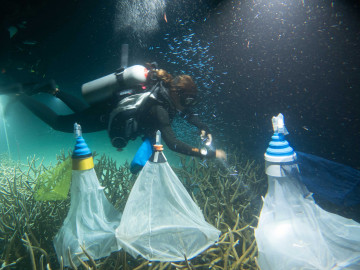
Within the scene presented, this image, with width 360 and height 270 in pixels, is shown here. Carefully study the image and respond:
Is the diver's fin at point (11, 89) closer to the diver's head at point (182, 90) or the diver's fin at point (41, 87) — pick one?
the diver's fin at point (41, 87)

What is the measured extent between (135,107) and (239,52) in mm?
4952

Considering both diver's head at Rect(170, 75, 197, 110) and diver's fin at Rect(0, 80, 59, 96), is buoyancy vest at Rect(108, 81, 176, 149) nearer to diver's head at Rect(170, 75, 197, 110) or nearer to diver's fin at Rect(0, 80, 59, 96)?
diver's head at Rect(170, 75, 197, 110)

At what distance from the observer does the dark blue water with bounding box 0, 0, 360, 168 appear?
14.1 ft

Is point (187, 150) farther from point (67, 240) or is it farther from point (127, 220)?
point (67, 240)

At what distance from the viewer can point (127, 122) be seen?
2.46 meters

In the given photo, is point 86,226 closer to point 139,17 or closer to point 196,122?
point 196,122

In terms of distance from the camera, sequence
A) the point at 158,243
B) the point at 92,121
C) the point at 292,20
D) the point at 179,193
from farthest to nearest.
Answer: the point at 292,20 → the point at 92,121 → the point at 179,193 → the point at 158,243

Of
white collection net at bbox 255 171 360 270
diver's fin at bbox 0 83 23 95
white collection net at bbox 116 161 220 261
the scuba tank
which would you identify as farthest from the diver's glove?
diver's fin at bbox 0 83 23 95

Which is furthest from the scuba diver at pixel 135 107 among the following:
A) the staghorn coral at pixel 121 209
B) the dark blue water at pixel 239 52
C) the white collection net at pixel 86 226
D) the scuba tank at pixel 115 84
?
the dark blue water at pixel 239 52

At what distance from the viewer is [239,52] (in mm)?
6008

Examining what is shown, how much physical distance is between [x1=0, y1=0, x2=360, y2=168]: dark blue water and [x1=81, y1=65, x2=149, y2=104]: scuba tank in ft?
5.53

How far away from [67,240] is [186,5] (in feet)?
21.9

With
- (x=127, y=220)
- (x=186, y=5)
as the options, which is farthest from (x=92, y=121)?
(x=186, y=5)

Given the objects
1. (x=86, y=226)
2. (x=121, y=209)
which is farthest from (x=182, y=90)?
(x=121, y=209)
